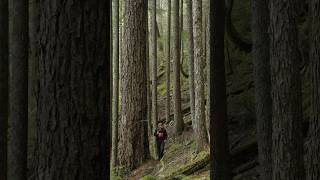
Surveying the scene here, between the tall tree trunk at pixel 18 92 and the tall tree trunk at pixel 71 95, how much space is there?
3.39m

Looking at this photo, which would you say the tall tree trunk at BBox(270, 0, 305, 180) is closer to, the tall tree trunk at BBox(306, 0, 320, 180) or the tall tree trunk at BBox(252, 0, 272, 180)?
the tall tree trunk at BBox(306, 0, 320, 180)

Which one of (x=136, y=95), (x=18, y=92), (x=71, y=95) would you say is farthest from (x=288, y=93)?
(x=136, y=95)

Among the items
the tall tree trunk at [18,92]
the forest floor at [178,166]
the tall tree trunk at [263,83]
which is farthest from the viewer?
the forest floor at [178,166]

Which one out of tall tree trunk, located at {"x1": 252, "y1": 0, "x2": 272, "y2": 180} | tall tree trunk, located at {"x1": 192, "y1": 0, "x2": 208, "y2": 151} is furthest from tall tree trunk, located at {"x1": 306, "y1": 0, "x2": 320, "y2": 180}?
tall tree trunk, located at {"x1": 192, "y1": 0, "x2": 208, "y2": 151}

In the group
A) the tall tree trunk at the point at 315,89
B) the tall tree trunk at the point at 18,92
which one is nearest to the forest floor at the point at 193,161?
the tall tree trunk at the point at 315,89

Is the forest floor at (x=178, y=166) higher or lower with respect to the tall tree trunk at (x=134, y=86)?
lower

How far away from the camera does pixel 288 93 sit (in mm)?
6418

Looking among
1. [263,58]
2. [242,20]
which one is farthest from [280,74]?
[242,20]

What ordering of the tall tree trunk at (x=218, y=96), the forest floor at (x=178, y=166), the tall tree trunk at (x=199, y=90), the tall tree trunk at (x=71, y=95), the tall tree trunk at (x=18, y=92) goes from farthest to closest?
the tall tree trunk at (x=199, y=90), the forest floor at (x=178, y=166), the tall tree trunk at (x=218, y=96), the tall tree trunk at (x=18, y=92), the tall tree trunk at (x=71, y=95)

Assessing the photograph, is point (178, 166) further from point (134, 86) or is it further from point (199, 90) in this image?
point (134, 86)

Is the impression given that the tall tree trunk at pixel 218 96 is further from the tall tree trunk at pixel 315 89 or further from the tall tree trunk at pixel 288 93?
the tall tree trunk at pixel 315 89

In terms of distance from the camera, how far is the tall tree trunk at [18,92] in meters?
6.05

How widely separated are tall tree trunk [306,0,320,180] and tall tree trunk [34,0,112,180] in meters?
3.48

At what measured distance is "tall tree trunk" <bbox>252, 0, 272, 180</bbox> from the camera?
24.4ft
